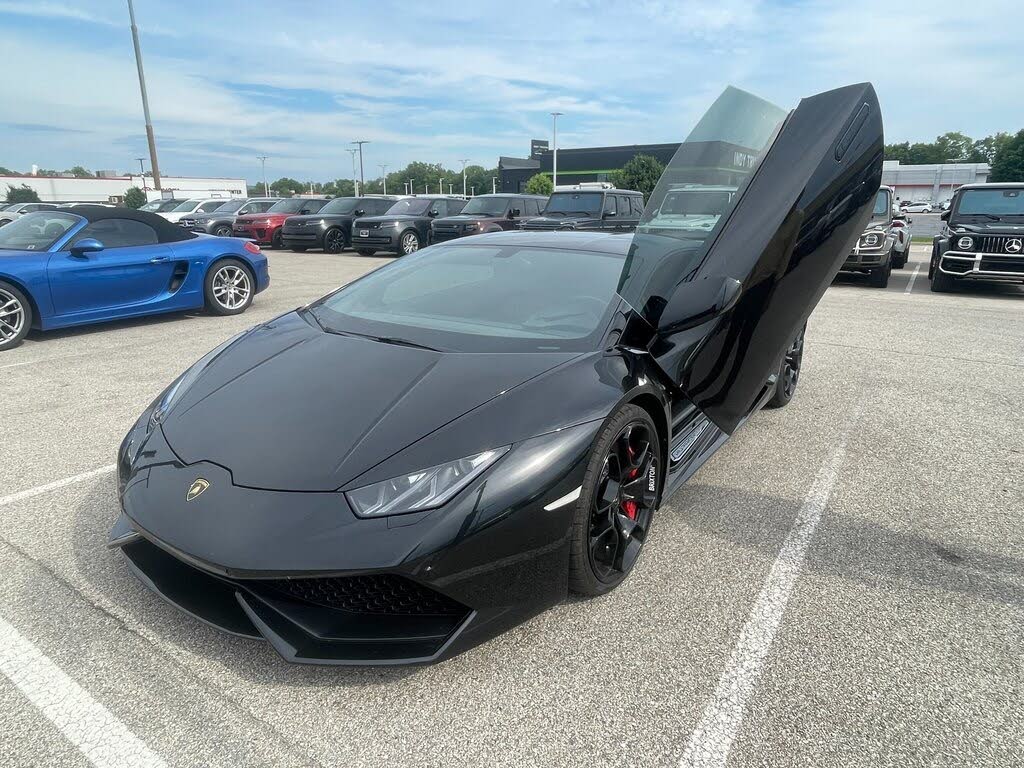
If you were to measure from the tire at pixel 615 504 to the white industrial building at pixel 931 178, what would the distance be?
87.4 meters

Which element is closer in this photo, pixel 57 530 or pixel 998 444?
pixel 57 530

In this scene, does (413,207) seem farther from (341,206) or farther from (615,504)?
(615,504)

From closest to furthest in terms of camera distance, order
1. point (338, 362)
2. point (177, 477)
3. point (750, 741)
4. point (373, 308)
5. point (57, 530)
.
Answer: point (750, 741)
point (177, 477)
point (338, 362)
point (57, 530)
point (373, 308)

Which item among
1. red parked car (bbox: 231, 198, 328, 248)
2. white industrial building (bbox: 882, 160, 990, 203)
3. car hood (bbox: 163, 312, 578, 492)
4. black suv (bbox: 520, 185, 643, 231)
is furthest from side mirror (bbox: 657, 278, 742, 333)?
white industrial building (bbox: 882, 160, 990, 203)

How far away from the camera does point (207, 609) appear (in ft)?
6.42

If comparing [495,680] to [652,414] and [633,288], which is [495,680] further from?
[633,288]

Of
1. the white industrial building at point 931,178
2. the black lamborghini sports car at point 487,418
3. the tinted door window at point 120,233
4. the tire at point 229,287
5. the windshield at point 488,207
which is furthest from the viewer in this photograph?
the white industrial building at point 931,178

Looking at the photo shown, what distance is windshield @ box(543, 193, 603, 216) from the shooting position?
1305cm

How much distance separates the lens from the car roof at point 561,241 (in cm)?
341

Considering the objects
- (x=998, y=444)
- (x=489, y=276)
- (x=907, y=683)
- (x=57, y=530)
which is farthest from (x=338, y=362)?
(x=998, y=444)

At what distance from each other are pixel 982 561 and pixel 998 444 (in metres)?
1.71

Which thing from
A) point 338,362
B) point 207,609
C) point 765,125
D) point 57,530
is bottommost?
point 57,530

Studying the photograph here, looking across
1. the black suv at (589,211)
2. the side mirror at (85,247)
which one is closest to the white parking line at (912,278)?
the black suv at (589,211)

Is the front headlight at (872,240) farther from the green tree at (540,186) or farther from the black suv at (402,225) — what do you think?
the green tree at (540,186)
